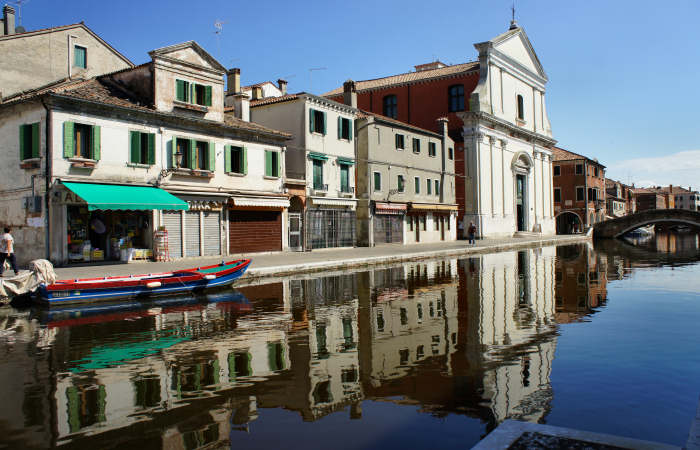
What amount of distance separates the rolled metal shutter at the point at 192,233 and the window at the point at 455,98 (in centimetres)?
3196

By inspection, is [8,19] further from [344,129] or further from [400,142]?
[400,142]

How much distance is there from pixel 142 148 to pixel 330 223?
502 inches

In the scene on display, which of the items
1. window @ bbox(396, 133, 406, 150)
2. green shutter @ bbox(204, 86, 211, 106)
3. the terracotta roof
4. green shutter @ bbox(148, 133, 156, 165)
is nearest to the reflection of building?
window @ bbox(396, 133, 406, 150)

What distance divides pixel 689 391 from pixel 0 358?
9547 mm

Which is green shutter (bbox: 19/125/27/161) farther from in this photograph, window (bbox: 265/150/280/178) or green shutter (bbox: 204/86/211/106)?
window (bbox: 265/150/280/178)

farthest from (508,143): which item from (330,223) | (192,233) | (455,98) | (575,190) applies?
(192,233)

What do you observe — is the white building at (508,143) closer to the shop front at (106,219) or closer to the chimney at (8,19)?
the shop front at (106,219)

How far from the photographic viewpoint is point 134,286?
567 inches

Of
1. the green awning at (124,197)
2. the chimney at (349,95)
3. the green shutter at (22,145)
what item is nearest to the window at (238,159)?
the green awning at (124,197)

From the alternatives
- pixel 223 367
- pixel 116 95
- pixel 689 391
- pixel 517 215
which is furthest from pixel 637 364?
pixel 517 215

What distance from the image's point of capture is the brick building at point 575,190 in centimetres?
6956

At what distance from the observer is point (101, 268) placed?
66.2ft

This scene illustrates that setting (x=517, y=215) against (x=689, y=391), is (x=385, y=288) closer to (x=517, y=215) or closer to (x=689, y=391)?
(x=689, y=391)

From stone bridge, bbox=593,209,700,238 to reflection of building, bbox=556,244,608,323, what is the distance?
1548 inches
